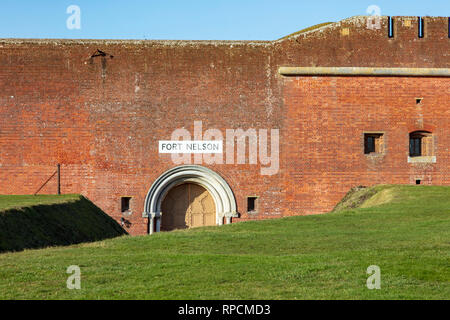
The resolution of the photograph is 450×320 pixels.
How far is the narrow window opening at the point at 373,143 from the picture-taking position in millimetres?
24250

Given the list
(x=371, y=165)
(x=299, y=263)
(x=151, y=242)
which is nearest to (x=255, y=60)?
(x=371, y=165)

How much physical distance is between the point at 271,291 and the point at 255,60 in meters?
15.5

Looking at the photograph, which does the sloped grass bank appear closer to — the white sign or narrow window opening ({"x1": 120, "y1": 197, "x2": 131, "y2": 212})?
narrow window opening ({"x1": 120, "y1": 197, "x2": 131, "y2": 212})

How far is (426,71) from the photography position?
2400 centimetres

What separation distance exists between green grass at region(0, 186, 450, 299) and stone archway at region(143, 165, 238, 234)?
696cm

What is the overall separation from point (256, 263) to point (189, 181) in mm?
12818

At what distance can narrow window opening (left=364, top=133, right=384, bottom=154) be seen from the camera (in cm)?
2425

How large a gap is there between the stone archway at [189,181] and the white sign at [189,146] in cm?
56

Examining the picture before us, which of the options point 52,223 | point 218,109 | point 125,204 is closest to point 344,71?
point 218,109

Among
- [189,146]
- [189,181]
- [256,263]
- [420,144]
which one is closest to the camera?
[256,263]

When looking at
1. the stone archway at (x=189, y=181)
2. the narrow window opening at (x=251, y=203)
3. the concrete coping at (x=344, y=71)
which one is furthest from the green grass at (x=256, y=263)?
the concrete coping at (x=344, y=71)

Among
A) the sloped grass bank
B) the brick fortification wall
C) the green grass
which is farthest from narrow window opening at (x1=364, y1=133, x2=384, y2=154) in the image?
the sloped grass bank

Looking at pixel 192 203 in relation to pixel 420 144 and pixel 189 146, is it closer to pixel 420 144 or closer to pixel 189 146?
pixel 189 146

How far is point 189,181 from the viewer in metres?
23.7
